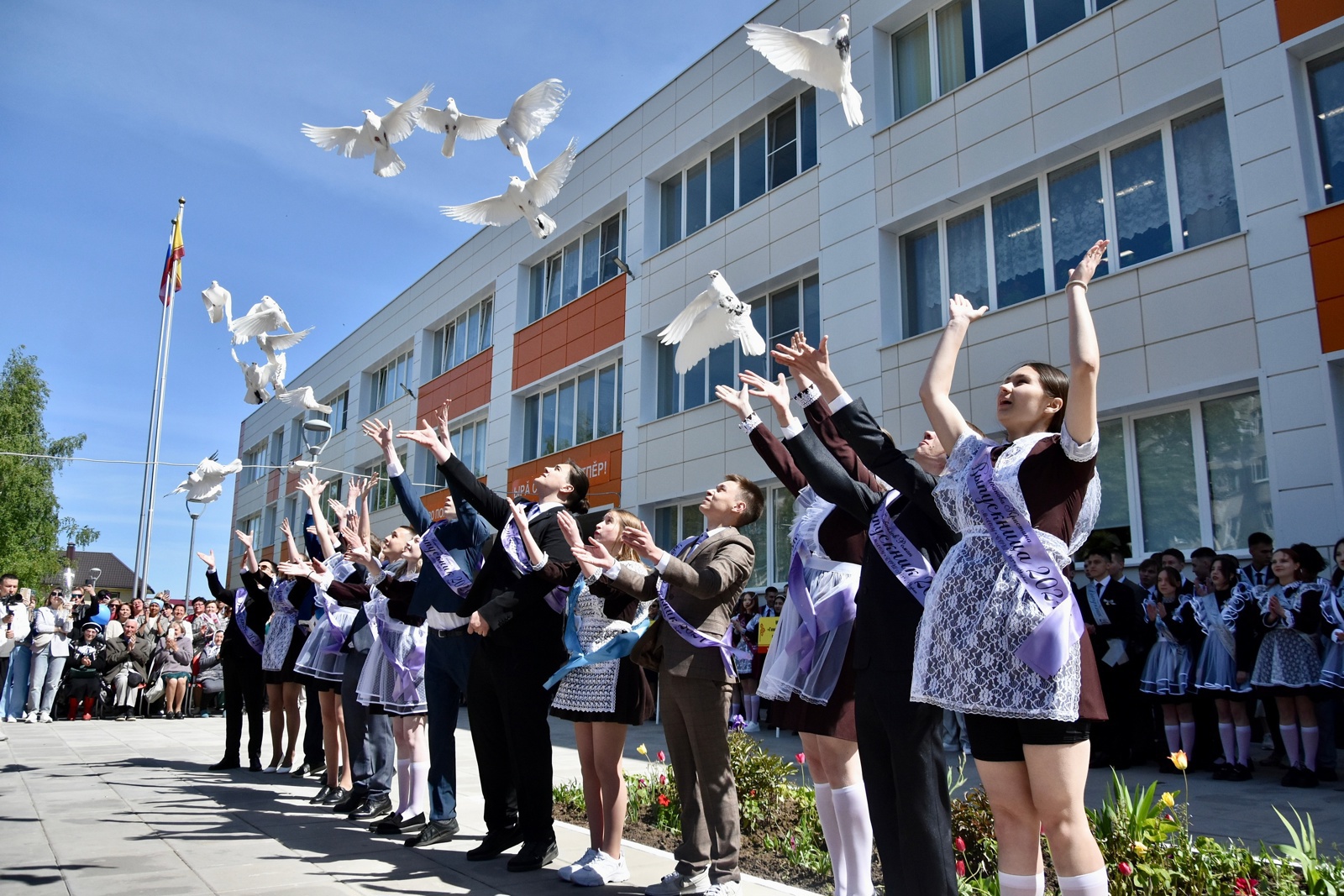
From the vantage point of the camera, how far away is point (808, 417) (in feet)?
11.6

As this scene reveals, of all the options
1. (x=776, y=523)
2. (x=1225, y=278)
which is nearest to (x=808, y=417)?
(x=1225, y=278)

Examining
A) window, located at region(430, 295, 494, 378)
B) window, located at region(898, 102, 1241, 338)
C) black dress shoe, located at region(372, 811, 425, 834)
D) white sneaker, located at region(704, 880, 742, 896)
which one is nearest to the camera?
white sneaker, located at region(704, 880, 742, 896)

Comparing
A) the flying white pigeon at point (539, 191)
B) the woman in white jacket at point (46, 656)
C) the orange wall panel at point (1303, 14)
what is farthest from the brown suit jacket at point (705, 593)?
the woman in white jacket at point (46, 656)

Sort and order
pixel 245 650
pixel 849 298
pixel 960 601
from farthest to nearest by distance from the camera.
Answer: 1. pixel 849 298
2. pixel 245 650
3. pixel 960 601

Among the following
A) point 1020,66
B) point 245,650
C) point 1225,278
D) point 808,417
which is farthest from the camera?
point 1020,66

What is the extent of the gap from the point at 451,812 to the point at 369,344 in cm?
2813

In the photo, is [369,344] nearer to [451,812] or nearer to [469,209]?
[469,209]

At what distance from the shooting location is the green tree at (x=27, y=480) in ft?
133

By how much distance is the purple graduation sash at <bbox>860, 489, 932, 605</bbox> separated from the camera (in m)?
3.16

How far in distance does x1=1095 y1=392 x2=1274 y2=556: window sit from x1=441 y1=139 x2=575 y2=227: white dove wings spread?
21.7 feet

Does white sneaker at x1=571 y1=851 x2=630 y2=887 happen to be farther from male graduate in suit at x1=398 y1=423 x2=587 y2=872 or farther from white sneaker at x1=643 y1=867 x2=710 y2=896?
male graduate in suit at x1=398 y1=423 x2=587 y2=872

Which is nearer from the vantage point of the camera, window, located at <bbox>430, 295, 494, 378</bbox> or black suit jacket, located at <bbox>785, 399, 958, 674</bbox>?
black suit jacket, located at <bbox>785, 399, 958, 674</bbox>

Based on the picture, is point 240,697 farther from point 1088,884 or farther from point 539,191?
point 1088,884

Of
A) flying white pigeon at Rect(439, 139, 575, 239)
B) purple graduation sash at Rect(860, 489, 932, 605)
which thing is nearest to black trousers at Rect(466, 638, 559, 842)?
purple graduation sash at Rect(860, 489, 932, 605)
